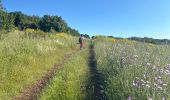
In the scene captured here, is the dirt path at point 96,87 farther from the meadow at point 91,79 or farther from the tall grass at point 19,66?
the tall grass at point 19,66

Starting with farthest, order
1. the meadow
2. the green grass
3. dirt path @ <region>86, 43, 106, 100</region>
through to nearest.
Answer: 1. dirt path @ <region>86, 43, 106, 100</region>
2. the green grass
3. the meadow

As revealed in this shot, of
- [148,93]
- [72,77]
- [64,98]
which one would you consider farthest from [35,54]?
[148,93]

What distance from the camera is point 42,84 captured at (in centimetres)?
1204

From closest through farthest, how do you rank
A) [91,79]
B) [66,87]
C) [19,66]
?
[66,87], [91,79], [19,66]

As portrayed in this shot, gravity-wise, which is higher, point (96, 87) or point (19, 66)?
point (19, 66)

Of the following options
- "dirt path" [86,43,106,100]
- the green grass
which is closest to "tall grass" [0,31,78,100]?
the green grass

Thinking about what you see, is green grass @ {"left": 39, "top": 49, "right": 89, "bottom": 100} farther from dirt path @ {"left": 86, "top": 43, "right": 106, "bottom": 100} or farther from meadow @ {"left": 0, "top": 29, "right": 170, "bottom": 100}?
dirt path @ {"left": 86, "top": 43, "right": 106, "bottom": 100}

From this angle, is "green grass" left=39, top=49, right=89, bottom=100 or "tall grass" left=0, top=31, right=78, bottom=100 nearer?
"green grass" left=39, top=49, right=89, bottom=100

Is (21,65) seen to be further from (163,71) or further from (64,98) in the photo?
(163,71)

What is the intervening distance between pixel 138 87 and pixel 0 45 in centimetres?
1113

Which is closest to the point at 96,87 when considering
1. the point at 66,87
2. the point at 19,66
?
the point at 66,87

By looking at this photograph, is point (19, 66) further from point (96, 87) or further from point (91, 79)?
point (96, 87)

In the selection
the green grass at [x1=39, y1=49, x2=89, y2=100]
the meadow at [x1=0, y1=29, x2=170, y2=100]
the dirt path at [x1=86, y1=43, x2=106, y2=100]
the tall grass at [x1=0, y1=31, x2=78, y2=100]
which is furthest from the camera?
the tall grass at [x1=0, y1=31, x2=78, y2=100]

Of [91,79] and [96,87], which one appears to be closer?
[96,87]
